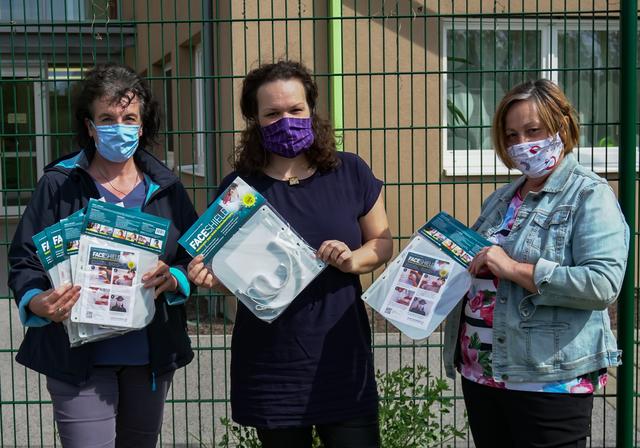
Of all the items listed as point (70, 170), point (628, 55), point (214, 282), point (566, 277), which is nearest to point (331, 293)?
point (214, 282)

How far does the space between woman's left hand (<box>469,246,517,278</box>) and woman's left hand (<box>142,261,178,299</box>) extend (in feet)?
3.46

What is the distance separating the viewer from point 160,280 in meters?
2.84

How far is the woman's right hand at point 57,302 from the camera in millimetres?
2672

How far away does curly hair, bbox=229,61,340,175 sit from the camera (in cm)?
289

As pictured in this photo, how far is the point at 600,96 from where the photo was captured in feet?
27.7

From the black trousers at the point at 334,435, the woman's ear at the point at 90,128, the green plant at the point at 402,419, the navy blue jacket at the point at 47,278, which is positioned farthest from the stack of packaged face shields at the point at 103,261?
the green plant at the point at 402,419

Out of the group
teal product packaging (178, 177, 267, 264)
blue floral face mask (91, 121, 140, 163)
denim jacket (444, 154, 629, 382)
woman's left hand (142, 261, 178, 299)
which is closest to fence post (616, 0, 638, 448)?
denim jacket (444, 154, 629, 382)

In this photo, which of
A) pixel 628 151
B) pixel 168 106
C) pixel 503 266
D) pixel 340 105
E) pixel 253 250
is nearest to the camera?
pixel 503 266

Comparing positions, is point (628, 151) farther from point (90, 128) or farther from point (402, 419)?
point (90, 128)

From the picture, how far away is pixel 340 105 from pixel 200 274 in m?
2.58

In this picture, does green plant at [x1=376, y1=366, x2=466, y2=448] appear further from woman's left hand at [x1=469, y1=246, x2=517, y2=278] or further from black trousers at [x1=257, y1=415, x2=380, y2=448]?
woman's left hand at [x1=469, y1=246, x2=517, y2=278]

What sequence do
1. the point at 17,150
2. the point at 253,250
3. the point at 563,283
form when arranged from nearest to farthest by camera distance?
1. the point at 563,283
2. the point at 253,250
3. the point at 17,150

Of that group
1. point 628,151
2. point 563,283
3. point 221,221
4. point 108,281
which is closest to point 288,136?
point 221,221

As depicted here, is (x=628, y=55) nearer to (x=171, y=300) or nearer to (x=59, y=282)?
(x=171, y=300)
